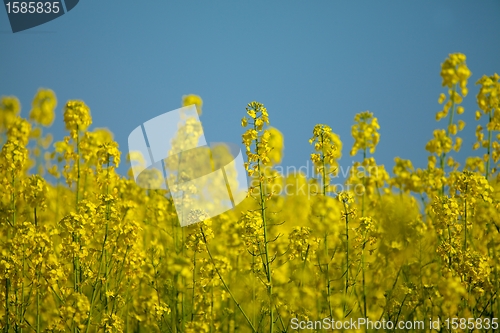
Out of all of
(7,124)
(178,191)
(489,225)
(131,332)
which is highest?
(7,124)

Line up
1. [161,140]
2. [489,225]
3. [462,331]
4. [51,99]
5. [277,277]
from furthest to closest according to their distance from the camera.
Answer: [51,99], [161,140], [489,225], [277,277], [462,331]

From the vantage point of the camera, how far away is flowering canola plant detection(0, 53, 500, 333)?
10.1 feet

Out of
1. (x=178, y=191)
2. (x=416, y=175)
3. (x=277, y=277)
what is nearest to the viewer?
(x=277, y=277)

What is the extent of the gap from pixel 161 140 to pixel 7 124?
1.71m

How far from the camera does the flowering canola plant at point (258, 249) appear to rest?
3078 mm

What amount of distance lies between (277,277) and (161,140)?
175cm

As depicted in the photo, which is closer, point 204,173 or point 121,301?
point 121,301

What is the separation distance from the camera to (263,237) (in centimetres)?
306

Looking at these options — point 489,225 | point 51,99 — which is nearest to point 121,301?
point 489,225

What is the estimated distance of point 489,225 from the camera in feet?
11.7

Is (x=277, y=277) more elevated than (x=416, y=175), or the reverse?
(x=416, y=175)

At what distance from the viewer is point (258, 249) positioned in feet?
10.3

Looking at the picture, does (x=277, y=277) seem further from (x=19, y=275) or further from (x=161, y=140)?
(x=161, y=140)

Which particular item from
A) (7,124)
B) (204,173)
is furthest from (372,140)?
(7,124)
